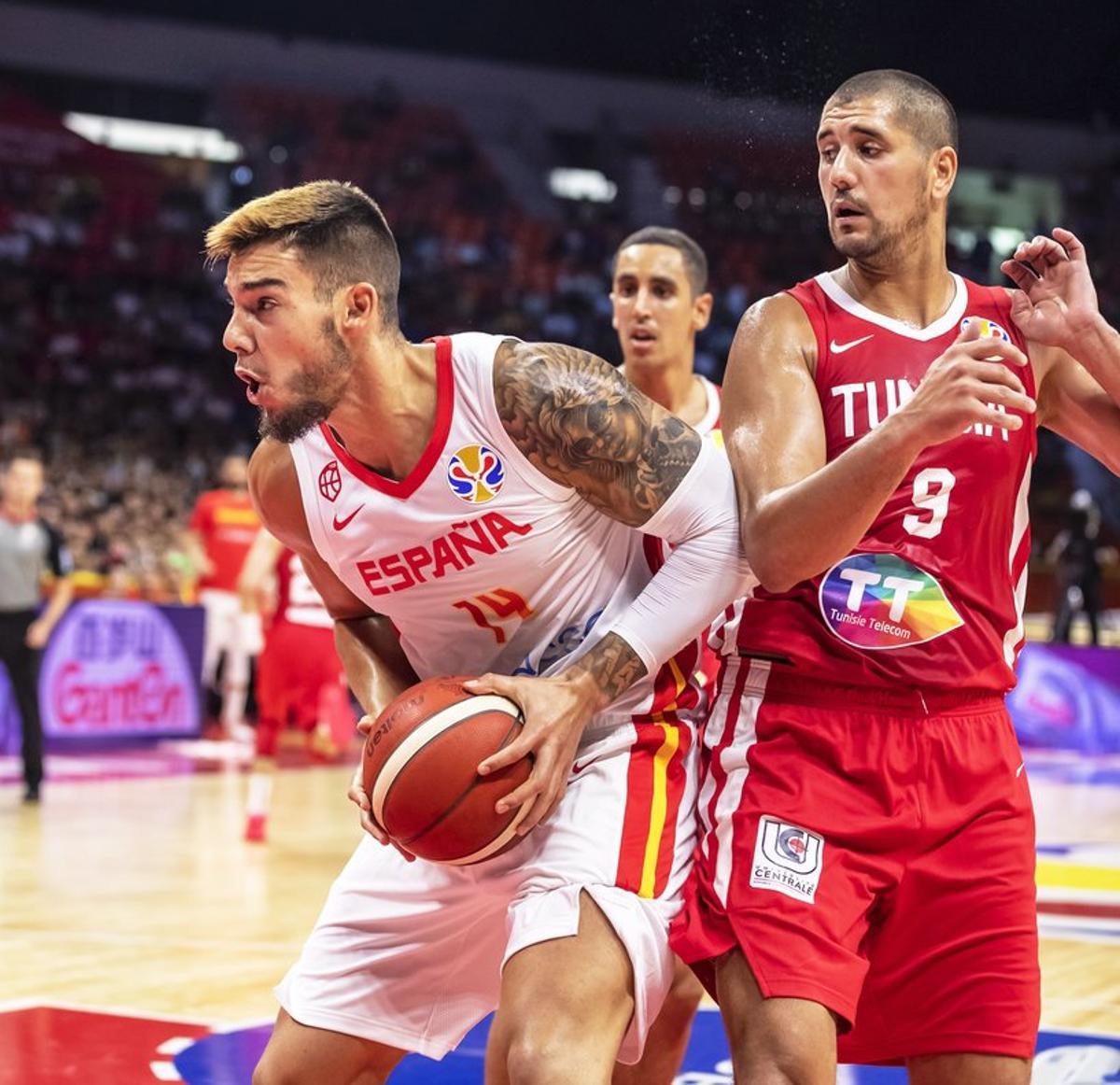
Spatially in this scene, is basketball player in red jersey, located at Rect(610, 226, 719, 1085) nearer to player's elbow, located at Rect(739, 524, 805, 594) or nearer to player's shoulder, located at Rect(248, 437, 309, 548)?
player's shoulder, located at Rect(248, 437, 309, 548)

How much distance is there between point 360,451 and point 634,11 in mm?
16671

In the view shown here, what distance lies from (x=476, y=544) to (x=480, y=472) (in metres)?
0.14

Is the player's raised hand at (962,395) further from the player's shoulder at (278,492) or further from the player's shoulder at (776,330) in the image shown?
the player's shoulder at (278,492)

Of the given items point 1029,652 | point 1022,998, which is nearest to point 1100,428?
point 1022,998

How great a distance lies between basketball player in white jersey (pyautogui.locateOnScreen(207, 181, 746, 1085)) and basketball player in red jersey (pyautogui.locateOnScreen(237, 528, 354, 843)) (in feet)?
18.2

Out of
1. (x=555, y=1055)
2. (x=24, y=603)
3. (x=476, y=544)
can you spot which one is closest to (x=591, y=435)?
(x=476, y=544)

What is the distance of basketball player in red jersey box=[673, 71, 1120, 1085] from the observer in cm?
301

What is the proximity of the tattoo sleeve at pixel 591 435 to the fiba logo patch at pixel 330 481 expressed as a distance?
36 cm

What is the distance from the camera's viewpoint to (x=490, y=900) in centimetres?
329

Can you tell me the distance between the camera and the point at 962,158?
2094cm

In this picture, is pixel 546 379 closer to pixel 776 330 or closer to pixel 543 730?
pixel 776 330

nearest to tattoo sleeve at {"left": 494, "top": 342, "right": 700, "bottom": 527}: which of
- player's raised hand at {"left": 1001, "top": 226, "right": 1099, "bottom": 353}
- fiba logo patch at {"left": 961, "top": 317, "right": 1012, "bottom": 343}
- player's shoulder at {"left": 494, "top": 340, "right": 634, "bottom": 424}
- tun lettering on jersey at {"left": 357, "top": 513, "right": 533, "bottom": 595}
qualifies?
player's shoulder at {"left": 494, "top": 340, "right": 634, "bottom": 424}

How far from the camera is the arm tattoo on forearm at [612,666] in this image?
3.18m

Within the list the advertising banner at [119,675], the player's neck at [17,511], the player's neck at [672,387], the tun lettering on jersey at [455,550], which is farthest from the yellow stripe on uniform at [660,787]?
the advertising banner at [119,675]
